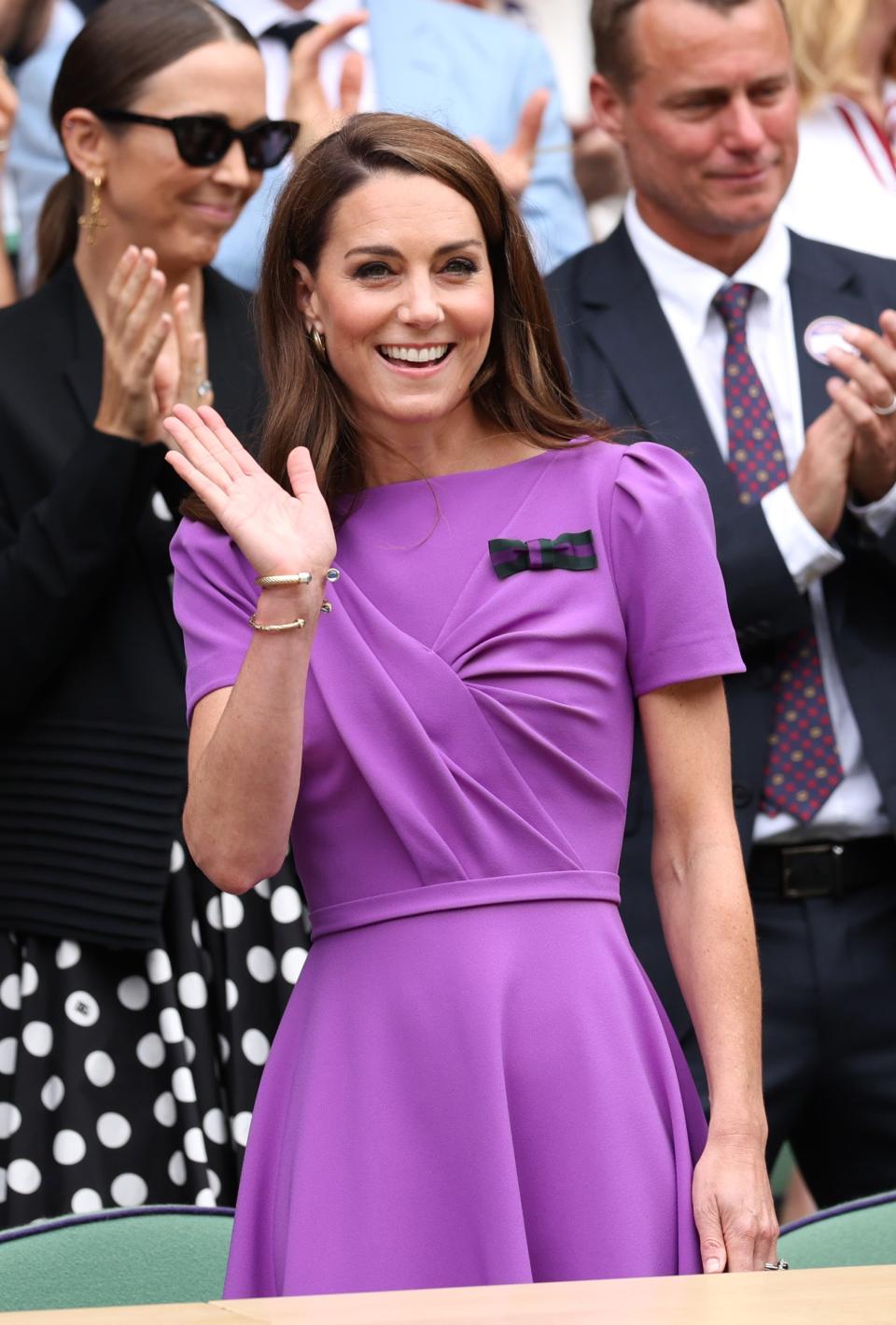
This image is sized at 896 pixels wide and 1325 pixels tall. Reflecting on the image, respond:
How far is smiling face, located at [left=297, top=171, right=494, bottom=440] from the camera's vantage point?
8.41 feet

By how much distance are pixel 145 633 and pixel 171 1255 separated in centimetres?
119

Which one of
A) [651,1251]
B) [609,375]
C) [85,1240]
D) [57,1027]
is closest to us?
Answer: [651,1251]

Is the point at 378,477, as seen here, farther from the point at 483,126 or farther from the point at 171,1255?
the point at 483,126

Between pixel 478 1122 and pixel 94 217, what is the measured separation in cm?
198

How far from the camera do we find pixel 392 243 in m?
2.56

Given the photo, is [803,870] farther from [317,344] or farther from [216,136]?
[216,136]

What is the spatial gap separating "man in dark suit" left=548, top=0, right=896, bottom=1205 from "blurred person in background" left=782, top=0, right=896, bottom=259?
56 cm

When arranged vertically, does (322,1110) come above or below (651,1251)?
above

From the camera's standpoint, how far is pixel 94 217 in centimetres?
366

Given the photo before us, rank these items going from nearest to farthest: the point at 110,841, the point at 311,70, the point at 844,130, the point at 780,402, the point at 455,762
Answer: the point at 455,762
the point at 110,841
the point at 780,402
the point at 311,70
the point at 844,130

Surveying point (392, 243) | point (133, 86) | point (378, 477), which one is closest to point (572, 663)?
point (378, 477)

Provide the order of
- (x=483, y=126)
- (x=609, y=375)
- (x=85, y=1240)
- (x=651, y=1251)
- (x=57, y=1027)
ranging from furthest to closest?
1. (x=483, y=126)
2. (x=609, y=375)
3. (x=57, y=1027)
4. (x=85, y=1240)
5. (x=651, y=1251)

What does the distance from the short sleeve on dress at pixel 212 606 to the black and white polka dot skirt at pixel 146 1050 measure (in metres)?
0.88

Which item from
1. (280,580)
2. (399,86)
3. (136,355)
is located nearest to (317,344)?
(280,580)
